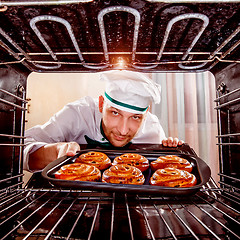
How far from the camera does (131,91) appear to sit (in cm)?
135

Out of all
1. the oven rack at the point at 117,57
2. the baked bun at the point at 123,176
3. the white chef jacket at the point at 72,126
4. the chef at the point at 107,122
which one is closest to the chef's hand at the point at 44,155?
the chef at the point at 107,122

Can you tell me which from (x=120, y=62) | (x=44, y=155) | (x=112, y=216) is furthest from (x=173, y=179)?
(x=44, y=155)

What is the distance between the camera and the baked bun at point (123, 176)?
81 cm

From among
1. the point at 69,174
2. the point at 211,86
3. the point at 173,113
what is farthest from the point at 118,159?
the point at 211,86

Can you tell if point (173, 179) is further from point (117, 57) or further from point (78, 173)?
point (117, 57)

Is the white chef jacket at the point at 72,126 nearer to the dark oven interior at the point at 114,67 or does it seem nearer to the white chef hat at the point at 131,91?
→ the white chef hat at the point at 131,91

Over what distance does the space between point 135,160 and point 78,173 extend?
0.31m

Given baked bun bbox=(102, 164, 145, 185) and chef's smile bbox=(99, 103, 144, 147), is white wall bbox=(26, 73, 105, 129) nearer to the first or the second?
chef's smile bbox=(99, 103, 144, 147)

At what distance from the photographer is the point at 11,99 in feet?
2.39

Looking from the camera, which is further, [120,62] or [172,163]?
[172,163]

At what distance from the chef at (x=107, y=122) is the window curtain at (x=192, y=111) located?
1.17 metres

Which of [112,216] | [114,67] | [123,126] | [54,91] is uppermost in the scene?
[54,91]

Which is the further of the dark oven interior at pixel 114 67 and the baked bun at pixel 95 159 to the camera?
the baked bun at pixel 95 159

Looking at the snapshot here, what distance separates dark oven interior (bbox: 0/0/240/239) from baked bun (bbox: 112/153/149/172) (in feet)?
0.97
